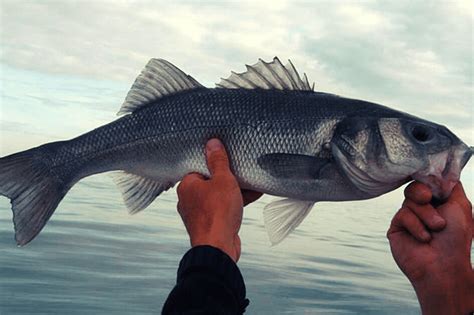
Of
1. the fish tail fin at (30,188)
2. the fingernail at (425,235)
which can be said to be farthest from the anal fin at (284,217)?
the fish tail fin at (30,188)

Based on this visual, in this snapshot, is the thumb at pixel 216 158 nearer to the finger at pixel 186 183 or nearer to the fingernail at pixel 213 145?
the fingernail at pixel 213 145

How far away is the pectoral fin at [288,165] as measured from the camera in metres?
2.85

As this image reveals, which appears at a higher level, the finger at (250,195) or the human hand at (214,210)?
the human hand at (214,210)

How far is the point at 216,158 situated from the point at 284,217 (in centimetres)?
61

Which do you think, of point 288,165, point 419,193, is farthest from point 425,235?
point 288,165

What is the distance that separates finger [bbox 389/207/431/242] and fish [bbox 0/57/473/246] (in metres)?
0.27

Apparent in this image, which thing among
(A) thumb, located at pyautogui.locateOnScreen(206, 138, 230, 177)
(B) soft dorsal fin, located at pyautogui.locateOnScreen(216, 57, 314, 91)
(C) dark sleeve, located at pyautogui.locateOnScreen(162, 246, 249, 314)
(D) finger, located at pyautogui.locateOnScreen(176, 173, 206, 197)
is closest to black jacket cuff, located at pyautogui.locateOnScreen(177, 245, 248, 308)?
(C) dark sleeve, located at pyautogui.locateOnScreen(162, 246, 249, 314)

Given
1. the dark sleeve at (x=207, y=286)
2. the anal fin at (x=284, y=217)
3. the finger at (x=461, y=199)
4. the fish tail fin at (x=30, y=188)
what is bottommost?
the fish tail fin at (x=30, y=188)

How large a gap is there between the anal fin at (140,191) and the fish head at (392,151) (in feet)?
3.27

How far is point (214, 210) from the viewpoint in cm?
223

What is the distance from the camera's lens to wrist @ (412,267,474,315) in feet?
8.10

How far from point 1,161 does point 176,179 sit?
100 cm

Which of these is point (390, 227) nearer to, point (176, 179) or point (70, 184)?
point (176, 179)

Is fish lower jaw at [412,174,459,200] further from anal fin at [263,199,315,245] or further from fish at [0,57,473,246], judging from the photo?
anal fin at [263,199,315,245]
